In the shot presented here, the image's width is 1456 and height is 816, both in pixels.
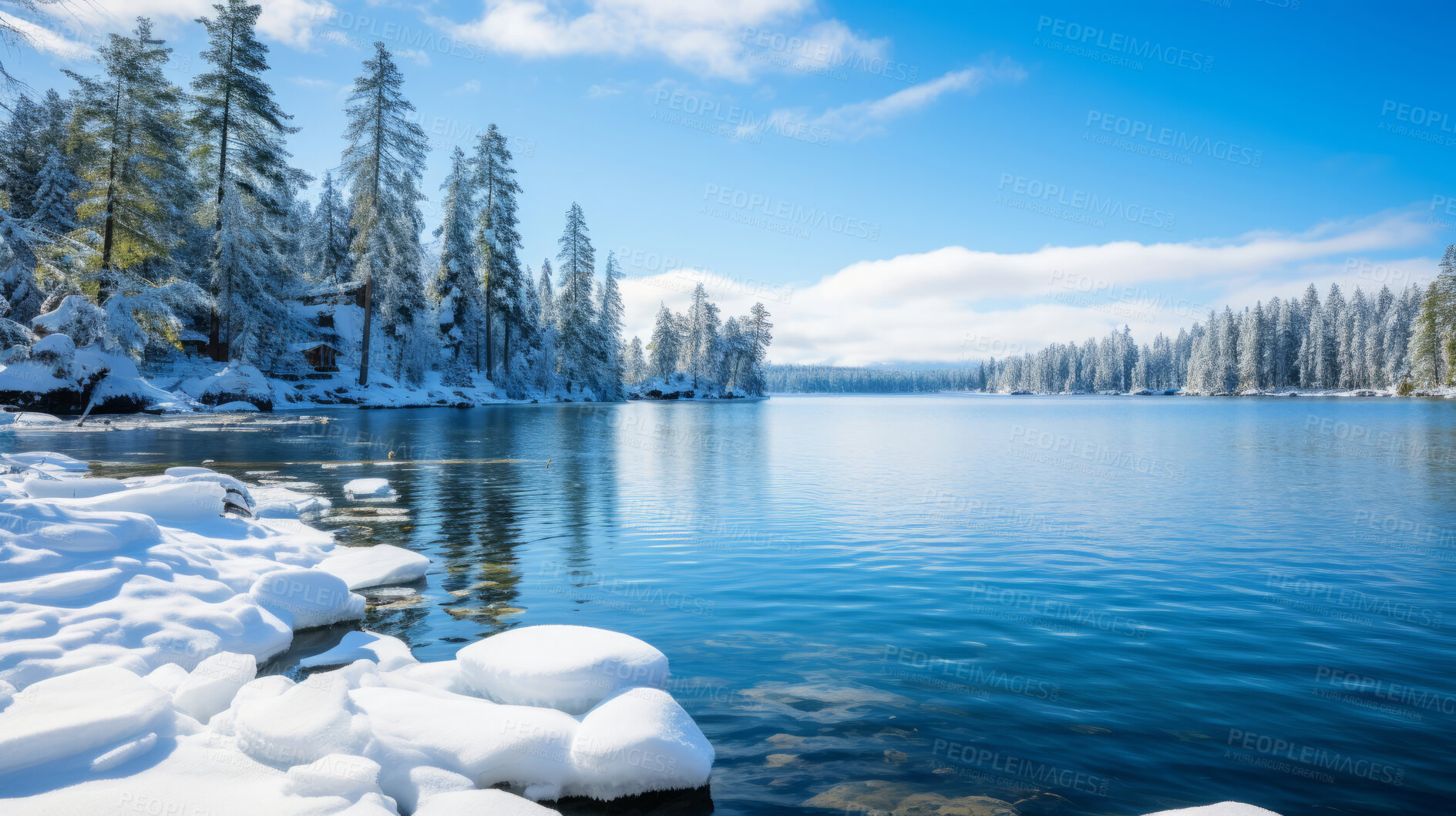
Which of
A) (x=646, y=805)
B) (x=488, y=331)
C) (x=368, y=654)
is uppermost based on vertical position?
(x=488, y=331)

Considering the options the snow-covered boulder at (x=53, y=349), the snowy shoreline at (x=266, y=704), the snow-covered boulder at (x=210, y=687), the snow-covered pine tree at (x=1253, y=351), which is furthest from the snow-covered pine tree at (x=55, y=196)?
the snow-covered pine tree at (x=1253, y=351)

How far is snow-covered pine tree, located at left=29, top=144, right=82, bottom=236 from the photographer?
3928cm

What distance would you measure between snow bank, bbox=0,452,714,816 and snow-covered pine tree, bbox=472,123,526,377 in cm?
5275

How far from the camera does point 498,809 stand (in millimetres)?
3766

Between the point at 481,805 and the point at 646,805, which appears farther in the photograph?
the point at 646,805

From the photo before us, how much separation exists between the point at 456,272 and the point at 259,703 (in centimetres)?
5668

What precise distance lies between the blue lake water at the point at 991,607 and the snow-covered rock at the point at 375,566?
397mm

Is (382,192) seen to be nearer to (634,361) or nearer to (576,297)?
(576,297)

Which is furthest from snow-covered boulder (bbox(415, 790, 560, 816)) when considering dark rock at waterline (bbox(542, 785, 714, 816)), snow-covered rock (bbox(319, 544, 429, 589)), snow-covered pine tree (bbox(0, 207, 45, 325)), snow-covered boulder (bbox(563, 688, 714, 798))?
snow-covered pine tree (bbox(0, 207, 45, 325))

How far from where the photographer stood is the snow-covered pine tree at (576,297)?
69.4m

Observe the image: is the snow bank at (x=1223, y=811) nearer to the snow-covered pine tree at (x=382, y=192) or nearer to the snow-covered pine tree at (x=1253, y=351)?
the snow-covered pine tree at (x=382, y=192)

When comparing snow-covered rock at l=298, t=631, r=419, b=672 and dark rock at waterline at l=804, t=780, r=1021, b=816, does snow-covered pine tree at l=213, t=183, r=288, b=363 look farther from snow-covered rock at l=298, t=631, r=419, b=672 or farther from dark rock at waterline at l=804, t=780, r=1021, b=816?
dark rock at waterline at l=804, t=780, r=1021, b=816

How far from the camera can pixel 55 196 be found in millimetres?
40156

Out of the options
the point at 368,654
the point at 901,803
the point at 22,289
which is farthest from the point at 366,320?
the point at 901,803
